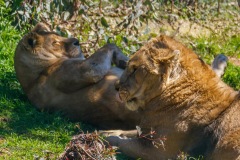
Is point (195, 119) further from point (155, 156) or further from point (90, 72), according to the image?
point (90, 72)

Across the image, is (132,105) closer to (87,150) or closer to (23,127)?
(87,150)

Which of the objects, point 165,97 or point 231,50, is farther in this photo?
point 231,50

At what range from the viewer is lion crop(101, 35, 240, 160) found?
6.07m

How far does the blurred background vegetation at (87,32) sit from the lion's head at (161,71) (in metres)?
0.89

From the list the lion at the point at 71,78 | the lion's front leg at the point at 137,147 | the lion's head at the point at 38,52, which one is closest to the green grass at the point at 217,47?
the lion at the point at 71,78

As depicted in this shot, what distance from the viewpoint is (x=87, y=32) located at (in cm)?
1024

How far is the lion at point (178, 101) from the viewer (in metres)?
6.07

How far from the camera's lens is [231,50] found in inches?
424

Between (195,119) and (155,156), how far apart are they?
52 cm

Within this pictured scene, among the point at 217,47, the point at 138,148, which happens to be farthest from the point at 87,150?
the point at 217,47

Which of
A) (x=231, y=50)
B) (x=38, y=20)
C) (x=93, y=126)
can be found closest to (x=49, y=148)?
(x=93, y=126)

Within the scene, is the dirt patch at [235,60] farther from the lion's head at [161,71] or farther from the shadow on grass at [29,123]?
the lion's head at [161,71]

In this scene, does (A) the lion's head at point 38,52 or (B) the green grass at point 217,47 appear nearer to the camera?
(A) the lion's head at point 38,52

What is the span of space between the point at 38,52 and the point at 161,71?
104 inches
